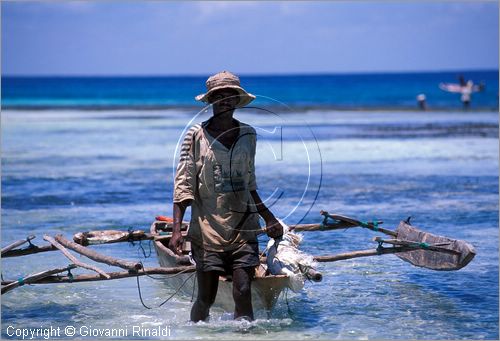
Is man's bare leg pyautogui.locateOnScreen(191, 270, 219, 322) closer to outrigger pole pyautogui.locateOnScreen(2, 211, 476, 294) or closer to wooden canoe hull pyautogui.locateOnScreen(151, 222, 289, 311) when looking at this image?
wooden canoe hull pyautogui.locateOnScreen(151, 222, 289, 311)

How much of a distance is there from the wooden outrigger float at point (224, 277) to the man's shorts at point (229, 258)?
0.33m

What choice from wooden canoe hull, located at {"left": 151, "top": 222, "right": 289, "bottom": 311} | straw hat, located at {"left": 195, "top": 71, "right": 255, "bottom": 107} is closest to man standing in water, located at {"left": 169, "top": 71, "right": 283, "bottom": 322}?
straw hat, located at {"left": 195, "top": 71, "right": 255, "bottom": 107}

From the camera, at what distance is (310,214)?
520 inches

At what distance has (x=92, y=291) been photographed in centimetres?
887

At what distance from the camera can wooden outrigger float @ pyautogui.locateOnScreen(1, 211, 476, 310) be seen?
704cm

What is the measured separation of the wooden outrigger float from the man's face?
1284 mm

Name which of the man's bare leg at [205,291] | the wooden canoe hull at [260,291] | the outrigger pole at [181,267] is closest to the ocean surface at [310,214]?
the wooden canoe hull at [260,291]

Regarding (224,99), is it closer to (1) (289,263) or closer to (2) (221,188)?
(2) (221,188)

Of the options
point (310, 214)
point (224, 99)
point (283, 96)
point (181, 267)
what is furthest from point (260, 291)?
point (283, 96)

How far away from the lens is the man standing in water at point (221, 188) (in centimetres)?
657

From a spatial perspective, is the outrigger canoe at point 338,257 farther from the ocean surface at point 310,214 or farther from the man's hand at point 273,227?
the man's hand at point 273,227

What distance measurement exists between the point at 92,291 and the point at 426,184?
888 centimetres

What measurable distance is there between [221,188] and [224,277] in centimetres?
77

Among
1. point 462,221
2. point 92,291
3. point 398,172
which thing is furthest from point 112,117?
point 92,291
